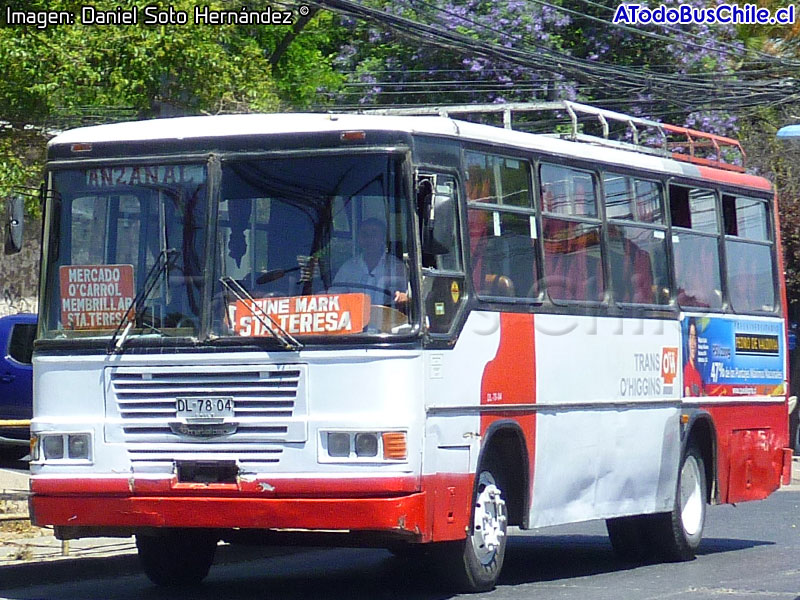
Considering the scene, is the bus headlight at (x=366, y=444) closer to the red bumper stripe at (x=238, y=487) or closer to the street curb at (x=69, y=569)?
the red bumper stripe at (x=238, y=487)

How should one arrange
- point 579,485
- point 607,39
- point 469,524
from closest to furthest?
point 469,524, point 579,485, point 607,39

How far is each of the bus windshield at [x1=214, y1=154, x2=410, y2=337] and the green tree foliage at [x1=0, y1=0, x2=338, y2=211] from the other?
674cm

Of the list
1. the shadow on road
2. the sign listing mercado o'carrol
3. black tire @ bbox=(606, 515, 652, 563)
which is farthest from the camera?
black tire @ bbox=(606, 515, 652, 563)

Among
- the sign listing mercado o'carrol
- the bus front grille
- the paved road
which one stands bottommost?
the paved road

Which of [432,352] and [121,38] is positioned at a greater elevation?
[121,38]

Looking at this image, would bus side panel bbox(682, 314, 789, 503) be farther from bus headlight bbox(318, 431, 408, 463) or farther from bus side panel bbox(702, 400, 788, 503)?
→ bus headlight bbox(318, 431, 408, 463)

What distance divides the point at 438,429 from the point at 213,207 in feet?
5.95

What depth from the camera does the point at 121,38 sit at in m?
15.7

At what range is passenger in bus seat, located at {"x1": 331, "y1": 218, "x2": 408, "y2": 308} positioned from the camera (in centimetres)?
889

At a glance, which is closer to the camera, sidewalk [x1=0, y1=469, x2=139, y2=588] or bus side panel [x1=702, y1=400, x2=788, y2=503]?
sidewalk [x1=0, y1=469, x2=139, y2=588]

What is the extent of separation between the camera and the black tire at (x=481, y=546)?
9508 mm

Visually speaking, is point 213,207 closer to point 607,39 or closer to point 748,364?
point 748,364

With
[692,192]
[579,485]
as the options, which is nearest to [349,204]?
[579,485]

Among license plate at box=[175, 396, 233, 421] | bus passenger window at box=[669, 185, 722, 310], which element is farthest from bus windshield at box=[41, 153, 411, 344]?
bus passenger window at box=[669, 185, 722, 310]
